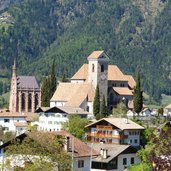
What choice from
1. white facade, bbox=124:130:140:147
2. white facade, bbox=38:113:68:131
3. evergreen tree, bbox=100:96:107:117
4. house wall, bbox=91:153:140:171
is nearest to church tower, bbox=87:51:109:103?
evergreen tree, bbox=100:96:107:117

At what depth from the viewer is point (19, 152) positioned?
176 ft

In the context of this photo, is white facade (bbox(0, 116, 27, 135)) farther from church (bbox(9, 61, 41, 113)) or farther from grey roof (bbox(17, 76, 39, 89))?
grey roof (bbox(17, 76, 39, 89))

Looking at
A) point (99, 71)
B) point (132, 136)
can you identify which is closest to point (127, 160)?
point (132, 136)

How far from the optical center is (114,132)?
103 metres

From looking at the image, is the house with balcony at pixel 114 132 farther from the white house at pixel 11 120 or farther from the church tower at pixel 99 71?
the church tower at pixel 99 71

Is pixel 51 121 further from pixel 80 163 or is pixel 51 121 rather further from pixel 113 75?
pixel 80 163

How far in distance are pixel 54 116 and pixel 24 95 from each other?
174 ft

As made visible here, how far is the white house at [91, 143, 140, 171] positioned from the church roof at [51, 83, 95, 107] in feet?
148

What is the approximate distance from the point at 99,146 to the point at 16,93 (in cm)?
8281

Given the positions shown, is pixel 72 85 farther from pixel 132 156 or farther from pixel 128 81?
pixel 132 156

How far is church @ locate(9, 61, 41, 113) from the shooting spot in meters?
172

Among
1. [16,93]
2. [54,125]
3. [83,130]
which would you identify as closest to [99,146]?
[83,130]

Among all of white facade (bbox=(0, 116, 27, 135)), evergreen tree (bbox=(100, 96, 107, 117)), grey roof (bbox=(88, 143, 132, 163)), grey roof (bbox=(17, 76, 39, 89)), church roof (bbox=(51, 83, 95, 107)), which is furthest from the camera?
grey roof (bbox=(17, 76, 39, 89))

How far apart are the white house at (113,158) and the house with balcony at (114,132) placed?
9.43 meters
